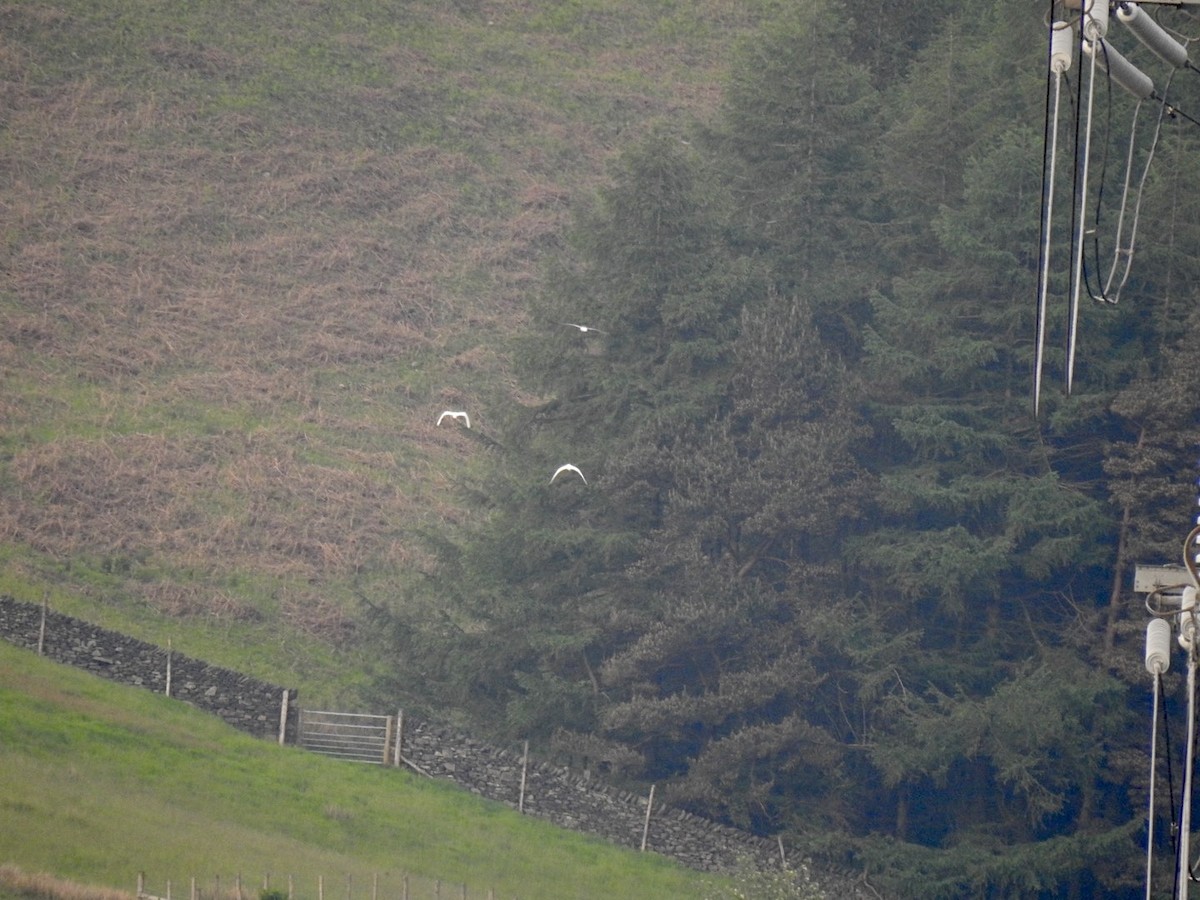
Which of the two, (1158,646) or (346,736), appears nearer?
(1158,646)

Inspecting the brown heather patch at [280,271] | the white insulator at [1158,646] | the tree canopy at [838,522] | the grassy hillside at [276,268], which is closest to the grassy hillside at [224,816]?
the tree canopy at [838,522]

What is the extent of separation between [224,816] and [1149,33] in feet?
61.4

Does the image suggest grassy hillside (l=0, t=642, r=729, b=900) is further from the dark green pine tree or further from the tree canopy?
the dark green pine tree

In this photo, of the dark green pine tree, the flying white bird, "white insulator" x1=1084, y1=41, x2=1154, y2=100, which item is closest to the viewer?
"white insulator" x1=1084, y1=41, x2=1154, y2=100

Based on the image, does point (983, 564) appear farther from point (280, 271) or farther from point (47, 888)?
point (280, 271)

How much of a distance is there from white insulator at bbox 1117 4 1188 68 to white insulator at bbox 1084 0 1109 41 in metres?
0.18

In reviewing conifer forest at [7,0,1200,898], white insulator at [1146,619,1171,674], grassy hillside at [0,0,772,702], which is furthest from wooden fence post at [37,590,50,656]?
white insulator at [1146,619,1171,674]

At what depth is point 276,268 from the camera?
56.4m

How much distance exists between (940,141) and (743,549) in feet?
38.9

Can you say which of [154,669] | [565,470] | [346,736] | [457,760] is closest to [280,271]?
[565,470]

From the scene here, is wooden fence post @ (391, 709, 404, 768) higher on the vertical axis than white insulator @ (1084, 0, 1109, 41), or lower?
lower

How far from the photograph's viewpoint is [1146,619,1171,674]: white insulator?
12.9 metres

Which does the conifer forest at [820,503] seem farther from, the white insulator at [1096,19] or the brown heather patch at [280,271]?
the white insulator at [1096,19]

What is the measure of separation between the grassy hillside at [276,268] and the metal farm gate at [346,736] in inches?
125
